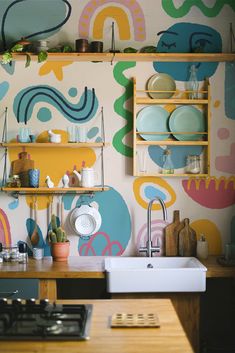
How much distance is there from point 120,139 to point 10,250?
1.20 m

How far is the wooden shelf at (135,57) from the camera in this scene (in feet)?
13.3

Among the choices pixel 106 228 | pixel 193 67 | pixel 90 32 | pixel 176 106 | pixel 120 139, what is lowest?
pixel 106 228

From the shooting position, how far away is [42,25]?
4.23 metres

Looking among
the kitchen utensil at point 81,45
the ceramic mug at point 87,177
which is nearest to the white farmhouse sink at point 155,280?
the ceramic mug at point 87,177

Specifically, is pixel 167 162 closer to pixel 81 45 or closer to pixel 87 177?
pixel 87 177

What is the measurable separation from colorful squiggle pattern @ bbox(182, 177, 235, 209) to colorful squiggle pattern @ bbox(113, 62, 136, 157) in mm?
547

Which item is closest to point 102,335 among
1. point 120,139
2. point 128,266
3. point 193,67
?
point 128,266

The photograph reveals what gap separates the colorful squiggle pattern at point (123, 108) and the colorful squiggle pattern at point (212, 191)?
1.80 ft

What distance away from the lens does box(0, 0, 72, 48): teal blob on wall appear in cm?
422

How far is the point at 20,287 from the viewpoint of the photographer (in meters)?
3.60

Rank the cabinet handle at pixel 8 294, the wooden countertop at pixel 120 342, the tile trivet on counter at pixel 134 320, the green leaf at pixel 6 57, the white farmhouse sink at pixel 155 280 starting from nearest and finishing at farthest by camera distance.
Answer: the wooden countertop at pixel 120 342 → the tile trivet on counter at pixel 134 320 → the cabinet handle at pixel 8 294 → the white farmhouse sink at pixel 155 280 → the green leaf at pixel 6 57

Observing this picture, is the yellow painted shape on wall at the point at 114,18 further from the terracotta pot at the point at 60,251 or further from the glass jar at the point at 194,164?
the terracotta pot at the point at 60,251

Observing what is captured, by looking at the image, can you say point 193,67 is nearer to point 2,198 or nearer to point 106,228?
point 106,228

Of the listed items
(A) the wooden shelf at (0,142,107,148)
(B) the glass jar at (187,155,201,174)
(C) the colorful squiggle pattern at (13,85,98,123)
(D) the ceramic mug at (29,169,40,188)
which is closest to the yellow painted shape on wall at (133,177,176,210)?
(B) the glass jar at (187,155,201,174)
